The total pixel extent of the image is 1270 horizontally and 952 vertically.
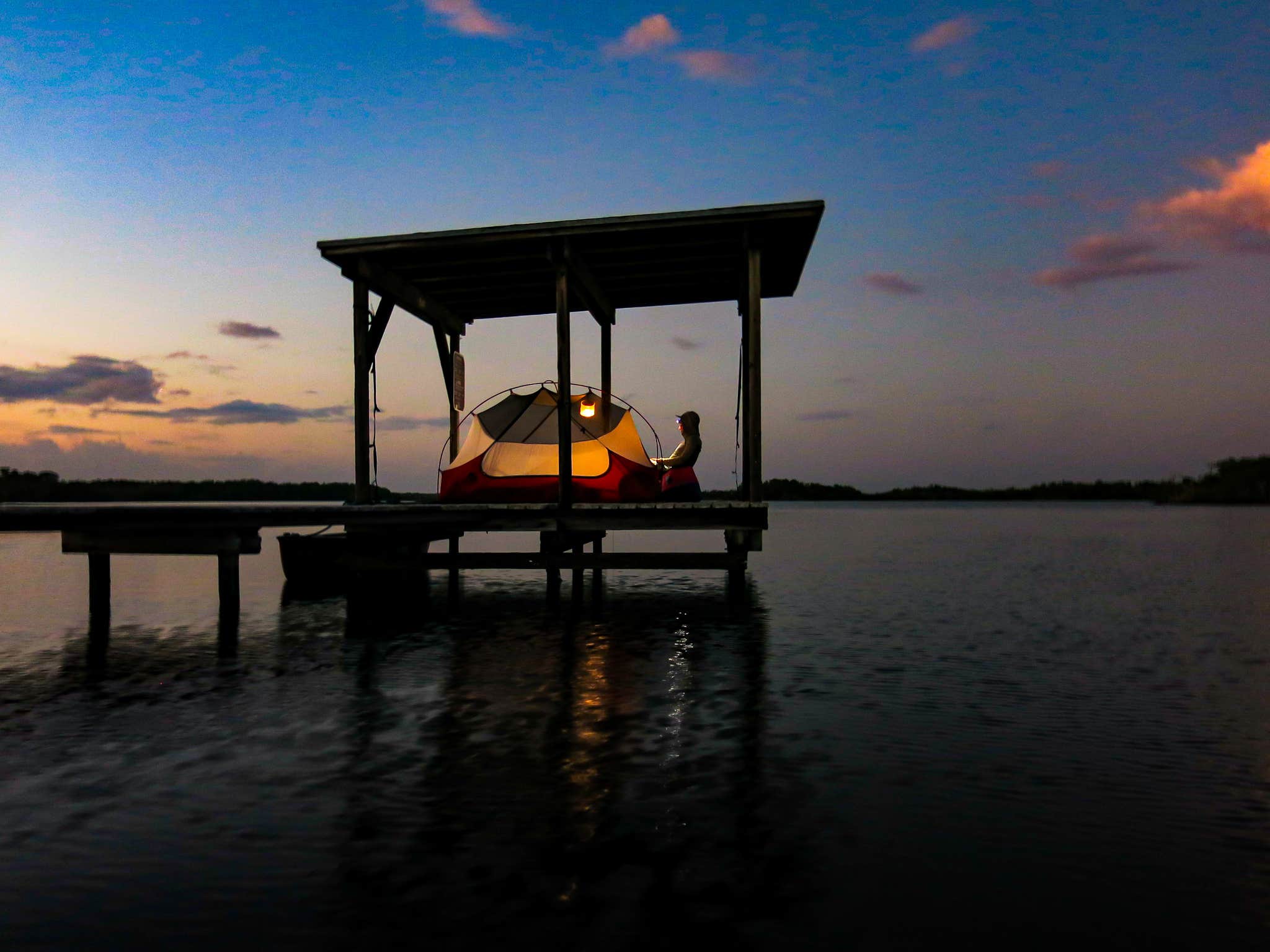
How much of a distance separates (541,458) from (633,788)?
34.3ft

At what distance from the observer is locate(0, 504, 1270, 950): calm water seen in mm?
3971

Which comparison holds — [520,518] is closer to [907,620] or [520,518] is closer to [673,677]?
[673,677]

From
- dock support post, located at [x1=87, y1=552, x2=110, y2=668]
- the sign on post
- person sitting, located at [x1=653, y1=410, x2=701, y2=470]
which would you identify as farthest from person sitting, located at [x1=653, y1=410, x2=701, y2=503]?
dock support post, located at [x1=87, y1=552, x2=110, y2=668]

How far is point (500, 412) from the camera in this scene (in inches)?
651

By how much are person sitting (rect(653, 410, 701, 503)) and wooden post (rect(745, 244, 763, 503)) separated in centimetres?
251

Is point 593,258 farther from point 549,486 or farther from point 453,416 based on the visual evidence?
point 453,416

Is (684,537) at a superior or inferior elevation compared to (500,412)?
inferior

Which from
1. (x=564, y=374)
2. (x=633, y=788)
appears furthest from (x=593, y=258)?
(x=633, y=788)

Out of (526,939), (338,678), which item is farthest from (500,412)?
(526,939)

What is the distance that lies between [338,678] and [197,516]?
3725mm

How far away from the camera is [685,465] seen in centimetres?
1543

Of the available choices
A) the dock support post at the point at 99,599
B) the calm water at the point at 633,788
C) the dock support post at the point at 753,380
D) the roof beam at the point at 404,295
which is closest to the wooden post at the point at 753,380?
the dock support post at the point at 753,380

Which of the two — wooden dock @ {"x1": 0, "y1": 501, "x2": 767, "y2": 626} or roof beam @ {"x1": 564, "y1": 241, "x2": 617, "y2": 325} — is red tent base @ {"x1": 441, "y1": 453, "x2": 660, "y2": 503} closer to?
wooden dock @ {"x1": 0, "y1": 501, "x2": 767, "y2": 626}

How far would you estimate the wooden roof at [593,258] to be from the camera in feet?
41.5
